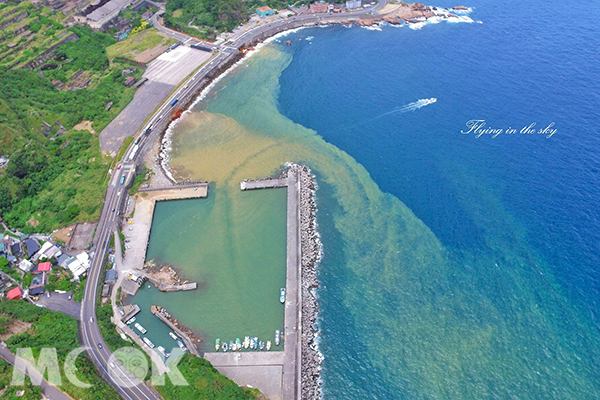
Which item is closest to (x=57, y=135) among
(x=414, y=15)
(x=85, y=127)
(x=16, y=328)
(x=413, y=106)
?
(x=85, y=127)

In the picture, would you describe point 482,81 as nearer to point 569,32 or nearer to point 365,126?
point 365,126

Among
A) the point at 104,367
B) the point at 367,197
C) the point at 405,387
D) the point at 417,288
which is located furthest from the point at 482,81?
the point at 104,367

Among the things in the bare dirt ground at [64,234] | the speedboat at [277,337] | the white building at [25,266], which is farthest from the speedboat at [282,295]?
the white building at [25,266]

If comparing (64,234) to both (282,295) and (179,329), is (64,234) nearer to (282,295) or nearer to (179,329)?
(179,329)

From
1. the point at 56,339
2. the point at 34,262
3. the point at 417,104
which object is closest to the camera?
the point at 56,339

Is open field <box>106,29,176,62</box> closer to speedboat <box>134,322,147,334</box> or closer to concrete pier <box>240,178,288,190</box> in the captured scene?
concrete pier <box>240,178,288,190</box>

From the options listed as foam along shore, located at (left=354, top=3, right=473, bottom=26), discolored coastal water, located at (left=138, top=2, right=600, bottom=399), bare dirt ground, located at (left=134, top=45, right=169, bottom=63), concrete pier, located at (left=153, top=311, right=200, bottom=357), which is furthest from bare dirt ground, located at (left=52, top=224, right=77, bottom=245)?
foam along shore, located at (left=354, top=3, right=473, bottom=26)

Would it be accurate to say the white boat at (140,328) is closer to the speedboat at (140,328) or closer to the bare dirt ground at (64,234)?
the speedboat at (140,328)
